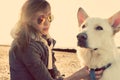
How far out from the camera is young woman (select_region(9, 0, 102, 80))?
4.92 metres

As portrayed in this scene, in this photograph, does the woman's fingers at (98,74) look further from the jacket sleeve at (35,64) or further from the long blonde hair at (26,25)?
the long blonde hair at (26,25)

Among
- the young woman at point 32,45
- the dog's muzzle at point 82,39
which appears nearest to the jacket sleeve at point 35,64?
the young woman at point 32,45

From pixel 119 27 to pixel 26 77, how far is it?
1.25 meters

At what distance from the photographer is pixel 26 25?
4969mm

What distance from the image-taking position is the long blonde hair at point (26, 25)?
4938mm

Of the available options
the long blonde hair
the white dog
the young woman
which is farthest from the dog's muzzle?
the long blonde hair

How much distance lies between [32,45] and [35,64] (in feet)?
0.69

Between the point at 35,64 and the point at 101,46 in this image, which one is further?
the point at 101,46

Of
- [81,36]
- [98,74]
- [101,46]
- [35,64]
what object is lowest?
[98,74]

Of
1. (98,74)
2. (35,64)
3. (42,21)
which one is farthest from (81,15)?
(35,64)

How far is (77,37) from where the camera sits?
5039 millimetres

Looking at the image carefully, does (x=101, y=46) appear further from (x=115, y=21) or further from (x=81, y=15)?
(x=81, y=15)

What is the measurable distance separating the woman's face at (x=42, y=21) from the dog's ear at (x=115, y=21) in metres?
0.74

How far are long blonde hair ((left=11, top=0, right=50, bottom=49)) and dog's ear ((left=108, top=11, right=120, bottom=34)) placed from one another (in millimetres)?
799
